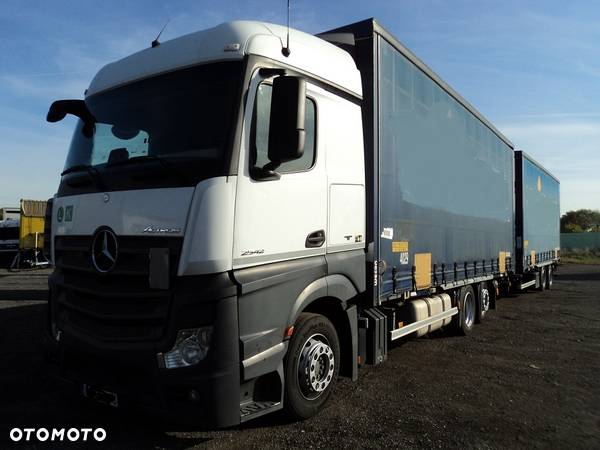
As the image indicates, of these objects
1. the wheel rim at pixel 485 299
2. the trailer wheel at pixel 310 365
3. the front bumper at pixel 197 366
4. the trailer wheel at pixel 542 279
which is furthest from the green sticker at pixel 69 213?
the trailer wheel at pixel 542 279

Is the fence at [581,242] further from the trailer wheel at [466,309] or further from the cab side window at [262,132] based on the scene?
the cab side window at [262,132]

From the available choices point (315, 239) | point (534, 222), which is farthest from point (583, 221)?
point (315, 239)

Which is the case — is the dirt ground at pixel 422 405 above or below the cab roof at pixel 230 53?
below

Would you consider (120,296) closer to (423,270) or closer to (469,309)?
(423,270)

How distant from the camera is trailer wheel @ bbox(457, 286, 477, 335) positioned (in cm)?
783

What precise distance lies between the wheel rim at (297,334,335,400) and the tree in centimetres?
8208

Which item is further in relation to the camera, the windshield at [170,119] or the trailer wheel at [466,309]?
the trailer wheel at [466,309]

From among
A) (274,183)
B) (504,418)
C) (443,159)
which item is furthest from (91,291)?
(443,159)

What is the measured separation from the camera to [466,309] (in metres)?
8.15

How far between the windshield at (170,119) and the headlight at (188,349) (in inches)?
43.6

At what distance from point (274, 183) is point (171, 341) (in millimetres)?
1351

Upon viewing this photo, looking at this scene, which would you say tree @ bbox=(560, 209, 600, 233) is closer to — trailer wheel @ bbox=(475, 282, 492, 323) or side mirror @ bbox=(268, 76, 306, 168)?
trailer wheel @ bbox=(475, 282, 492, 323)

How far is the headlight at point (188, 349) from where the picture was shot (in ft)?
10.0

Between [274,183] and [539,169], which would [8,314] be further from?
[539,169]
